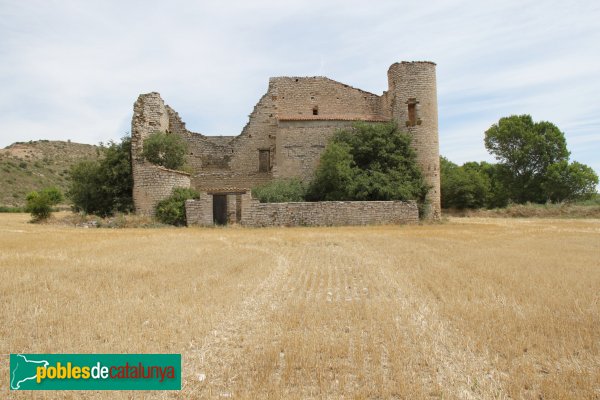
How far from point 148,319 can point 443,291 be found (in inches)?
191

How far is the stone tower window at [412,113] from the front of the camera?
28.1 meters

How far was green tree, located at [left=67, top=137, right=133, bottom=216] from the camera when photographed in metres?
25.5

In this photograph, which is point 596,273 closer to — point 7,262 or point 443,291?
point 443,291

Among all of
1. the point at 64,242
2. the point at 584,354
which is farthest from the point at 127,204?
the point at 584,354

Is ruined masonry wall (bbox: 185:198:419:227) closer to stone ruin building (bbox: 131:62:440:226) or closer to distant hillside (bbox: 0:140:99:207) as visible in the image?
stone ruin building (bbox: 131:62:440:226)

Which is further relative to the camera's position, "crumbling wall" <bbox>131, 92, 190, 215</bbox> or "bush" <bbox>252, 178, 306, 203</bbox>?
"bush" <bbox>252, 178, 306, 203</bbox>

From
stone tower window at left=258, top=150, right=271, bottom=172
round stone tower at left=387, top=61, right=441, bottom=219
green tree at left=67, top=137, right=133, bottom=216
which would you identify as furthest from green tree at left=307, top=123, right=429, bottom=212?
green tree at left=67, top=137, right=133, bottom=216

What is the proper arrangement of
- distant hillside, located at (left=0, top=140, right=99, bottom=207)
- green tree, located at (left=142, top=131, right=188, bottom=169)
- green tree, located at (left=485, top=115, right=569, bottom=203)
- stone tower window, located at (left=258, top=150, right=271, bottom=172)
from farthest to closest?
1. distant hillside, located at (left=0, top=140, right=99, bottom=207)
2. green tree, located at (left=485, top=115, right=569, bottom=203)
3. stone tower window, located at (left=258, top=150, right=271, bottom=172)
4. green tree, located at (left=142, top=131, right=188, bottom=169)

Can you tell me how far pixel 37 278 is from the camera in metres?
8.46

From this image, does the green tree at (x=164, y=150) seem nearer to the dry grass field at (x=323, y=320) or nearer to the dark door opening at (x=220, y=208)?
the dark door opening at (x=220, y=208)

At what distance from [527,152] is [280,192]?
34.4 meters

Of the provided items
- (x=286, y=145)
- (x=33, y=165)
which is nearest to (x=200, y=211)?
(x=286, y=145)

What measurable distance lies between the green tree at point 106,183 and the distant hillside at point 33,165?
78.0 ft

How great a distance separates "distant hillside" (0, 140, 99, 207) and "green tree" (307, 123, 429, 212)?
3221 centimetres
